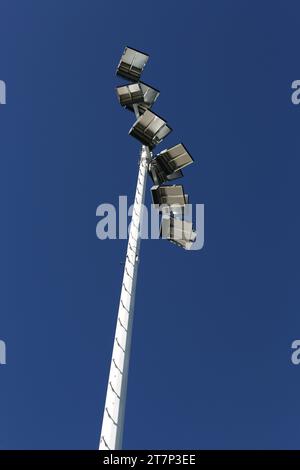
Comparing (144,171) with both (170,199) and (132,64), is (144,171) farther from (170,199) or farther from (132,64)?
(132,64)

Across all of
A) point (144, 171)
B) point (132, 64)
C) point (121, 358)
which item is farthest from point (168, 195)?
point (121, 358)

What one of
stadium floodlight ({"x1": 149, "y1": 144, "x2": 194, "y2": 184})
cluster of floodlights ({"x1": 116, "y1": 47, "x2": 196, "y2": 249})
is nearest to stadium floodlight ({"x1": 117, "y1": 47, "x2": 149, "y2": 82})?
cluster of floodlights ({"x1": 116, "y1": 47, "x2": 196, "y2": 249})

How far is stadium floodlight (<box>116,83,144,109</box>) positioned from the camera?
1212 cm

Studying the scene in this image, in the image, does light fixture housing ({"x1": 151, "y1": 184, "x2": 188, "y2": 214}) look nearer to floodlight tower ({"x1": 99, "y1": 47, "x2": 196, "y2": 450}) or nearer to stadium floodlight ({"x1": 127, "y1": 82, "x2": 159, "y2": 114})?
floodlight tower ({"x1": 99, "y1": 47, "x2": 196, "y2": 450})

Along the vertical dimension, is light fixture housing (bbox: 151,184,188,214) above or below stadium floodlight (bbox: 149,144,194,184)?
below

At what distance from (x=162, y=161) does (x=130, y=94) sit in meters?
2.08

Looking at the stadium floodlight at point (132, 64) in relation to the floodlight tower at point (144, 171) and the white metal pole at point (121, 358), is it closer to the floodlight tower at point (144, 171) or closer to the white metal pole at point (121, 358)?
the floodlight tower at point (144, 171)

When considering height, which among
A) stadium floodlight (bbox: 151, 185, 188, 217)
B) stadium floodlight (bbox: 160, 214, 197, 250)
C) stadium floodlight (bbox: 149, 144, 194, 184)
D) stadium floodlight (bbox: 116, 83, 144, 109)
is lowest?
stadium floodlight (bbox: 160, 214, 197, 250)

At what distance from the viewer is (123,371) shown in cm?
648

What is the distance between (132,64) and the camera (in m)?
12.4
